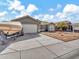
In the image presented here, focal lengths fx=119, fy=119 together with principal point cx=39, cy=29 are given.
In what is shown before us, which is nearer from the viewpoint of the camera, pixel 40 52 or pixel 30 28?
pixel 40 52

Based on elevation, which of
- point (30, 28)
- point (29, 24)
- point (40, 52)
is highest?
point (29, 24)

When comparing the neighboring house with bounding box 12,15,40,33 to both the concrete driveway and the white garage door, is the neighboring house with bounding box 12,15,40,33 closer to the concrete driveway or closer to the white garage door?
the white garage door

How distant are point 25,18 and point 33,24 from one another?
259cm

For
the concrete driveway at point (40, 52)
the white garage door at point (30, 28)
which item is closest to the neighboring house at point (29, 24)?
the white garage door at point (30, 28)

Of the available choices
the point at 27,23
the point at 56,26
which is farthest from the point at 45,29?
the point at 27,23

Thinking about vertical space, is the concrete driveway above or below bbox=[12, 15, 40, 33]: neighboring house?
below

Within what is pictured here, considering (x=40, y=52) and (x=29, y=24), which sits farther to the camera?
(x=29, y=24)

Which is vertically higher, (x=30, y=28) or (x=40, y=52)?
(x=30, y=28)

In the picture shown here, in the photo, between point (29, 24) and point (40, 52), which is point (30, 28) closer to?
point (29, 24)

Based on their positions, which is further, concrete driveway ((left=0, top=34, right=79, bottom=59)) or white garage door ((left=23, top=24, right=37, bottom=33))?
white garage door ((left=23, top=24, right=37, bottom=33))

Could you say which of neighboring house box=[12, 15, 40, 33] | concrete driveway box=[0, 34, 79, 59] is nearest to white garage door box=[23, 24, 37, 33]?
neighboring house box=[12, 15, 40, 33]

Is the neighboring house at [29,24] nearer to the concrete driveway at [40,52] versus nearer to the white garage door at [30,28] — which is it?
the white garage door at [30,28]

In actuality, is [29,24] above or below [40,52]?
above

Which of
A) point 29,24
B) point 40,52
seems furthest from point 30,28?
point 40,52
